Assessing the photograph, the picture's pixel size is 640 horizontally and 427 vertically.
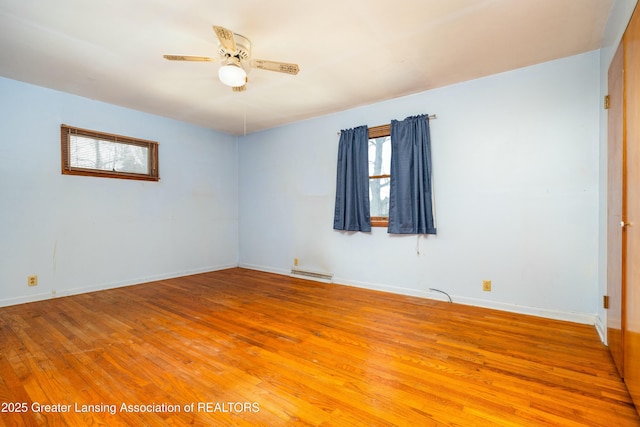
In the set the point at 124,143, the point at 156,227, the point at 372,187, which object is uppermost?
the point at 124,143

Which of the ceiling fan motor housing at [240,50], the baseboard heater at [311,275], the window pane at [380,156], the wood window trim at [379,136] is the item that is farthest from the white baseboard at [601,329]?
the ceiling fan motor housing at [240,50]

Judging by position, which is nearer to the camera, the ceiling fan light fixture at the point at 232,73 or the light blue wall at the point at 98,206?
the ceiling fan light fixture at the point at 232,73

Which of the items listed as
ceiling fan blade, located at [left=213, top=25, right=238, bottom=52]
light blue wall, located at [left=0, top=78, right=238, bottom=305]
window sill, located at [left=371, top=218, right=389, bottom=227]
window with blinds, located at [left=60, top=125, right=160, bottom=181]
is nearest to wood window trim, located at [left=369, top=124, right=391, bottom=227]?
window sill, located at [left=371, top=218, right=389, bottom=227]

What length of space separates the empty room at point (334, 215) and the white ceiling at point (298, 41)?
0.07 ft

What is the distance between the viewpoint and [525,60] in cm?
278

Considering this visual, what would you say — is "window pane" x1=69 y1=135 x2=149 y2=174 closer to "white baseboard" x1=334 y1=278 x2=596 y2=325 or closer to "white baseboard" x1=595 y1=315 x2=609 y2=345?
"white baseboard" x1=334 y1=278 x2=596 y2=325

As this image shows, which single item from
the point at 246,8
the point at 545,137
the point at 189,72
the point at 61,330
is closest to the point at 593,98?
the point at 545,137

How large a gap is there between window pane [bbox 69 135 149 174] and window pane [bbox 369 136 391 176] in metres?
3.37

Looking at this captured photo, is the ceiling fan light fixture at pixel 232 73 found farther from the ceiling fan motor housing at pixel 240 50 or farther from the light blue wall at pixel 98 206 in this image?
the light blue wall at pixel 98 206

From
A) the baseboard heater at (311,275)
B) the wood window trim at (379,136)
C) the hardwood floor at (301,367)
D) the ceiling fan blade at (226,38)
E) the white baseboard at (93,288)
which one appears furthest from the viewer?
the baseboard heater at (311,275)

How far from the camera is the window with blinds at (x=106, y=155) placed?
3.64 m

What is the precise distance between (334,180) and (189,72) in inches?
89.9

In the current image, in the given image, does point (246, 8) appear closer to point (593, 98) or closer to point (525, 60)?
point (525, 60)

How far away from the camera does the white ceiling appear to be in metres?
2.07
